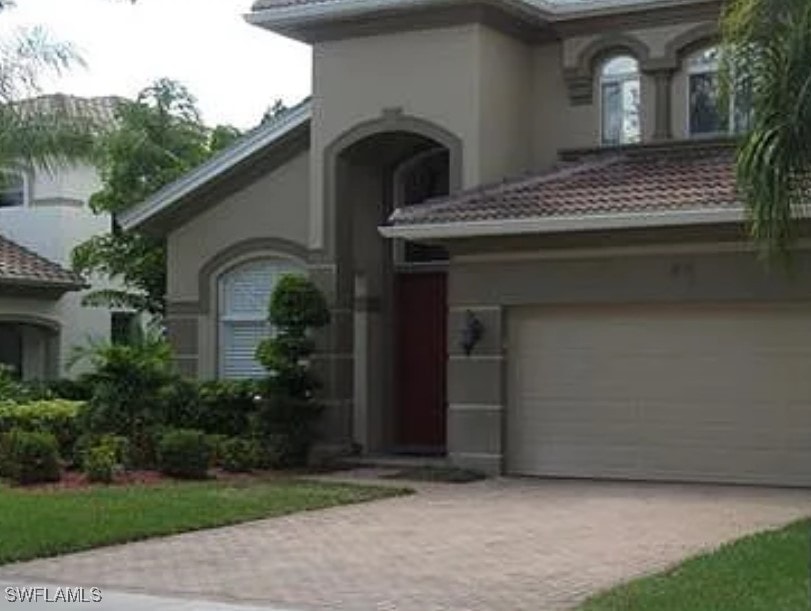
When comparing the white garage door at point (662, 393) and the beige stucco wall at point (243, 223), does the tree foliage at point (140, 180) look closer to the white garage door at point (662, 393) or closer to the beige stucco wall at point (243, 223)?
the beige stucco wall at point (243, 223)

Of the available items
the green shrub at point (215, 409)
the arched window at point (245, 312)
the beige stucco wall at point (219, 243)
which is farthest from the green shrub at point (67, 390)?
the green shrub at point (215, 409)

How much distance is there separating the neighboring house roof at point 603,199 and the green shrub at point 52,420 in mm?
4776

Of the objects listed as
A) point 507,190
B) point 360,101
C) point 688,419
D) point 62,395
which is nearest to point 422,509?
point 688,419

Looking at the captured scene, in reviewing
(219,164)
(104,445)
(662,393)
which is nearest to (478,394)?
(662,393)

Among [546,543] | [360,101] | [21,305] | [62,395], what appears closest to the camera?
[546,543]

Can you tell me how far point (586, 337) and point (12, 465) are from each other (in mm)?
7101

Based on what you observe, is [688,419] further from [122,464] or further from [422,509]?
[122,464]

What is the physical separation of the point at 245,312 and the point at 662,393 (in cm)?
735

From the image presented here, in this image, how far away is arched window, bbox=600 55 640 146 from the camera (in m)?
21.2

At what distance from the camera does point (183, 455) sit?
18.5 meters

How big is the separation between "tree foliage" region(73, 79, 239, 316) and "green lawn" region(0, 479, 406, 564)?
959cm

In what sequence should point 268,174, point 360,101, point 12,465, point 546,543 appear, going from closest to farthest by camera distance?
1. point 546,543
2. point 12,465
3. point 360,101
4. point 268,174

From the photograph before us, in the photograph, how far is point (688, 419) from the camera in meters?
18.4

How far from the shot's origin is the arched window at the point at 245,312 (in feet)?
75.7
